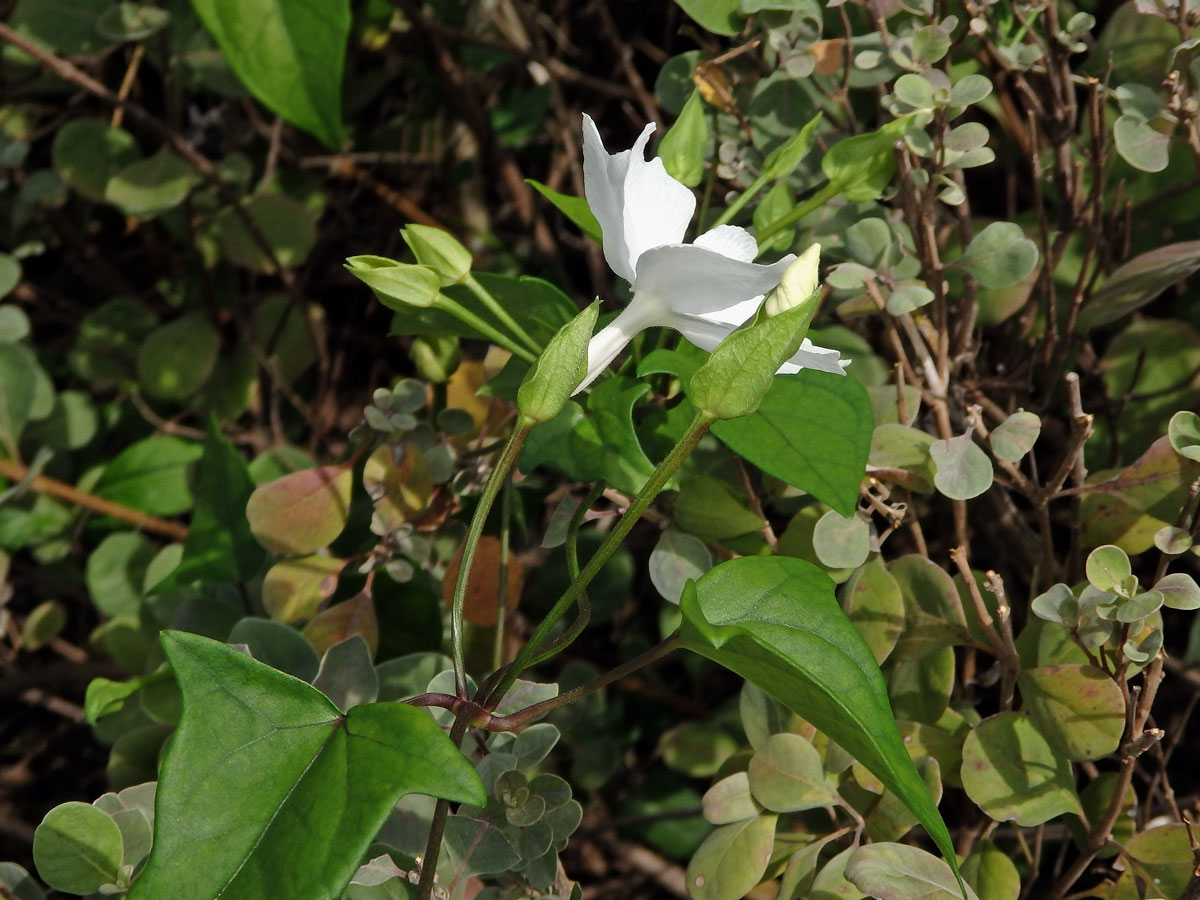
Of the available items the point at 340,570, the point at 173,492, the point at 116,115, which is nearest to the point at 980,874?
the point at 340,570

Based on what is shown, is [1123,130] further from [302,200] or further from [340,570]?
[302,200]

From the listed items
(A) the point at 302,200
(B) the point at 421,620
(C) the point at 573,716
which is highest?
(A) the point at 302,200

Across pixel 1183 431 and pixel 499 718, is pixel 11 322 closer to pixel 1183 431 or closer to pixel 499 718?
pixel 499 718

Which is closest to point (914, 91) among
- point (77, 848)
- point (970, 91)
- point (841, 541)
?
point (970, 91)

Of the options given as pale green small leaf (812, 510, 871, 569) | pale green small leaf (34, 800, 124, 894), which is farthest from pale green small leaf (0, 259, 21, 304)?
pale green small leaf (812, 510, 871, 569)

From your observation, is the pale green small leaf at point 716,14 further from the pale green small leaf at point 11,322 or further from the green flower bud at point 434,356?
the pale green small leaf at point 11,322

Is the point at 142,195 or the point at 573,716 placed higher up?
the point at 142,195

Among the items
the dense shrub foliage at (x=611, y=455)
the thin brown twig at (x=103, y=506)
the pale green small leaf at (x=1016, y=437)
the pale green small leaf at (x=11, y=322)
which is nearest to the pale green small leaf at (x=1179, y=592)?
the dense shrub foliage at (x=611, y=455)
